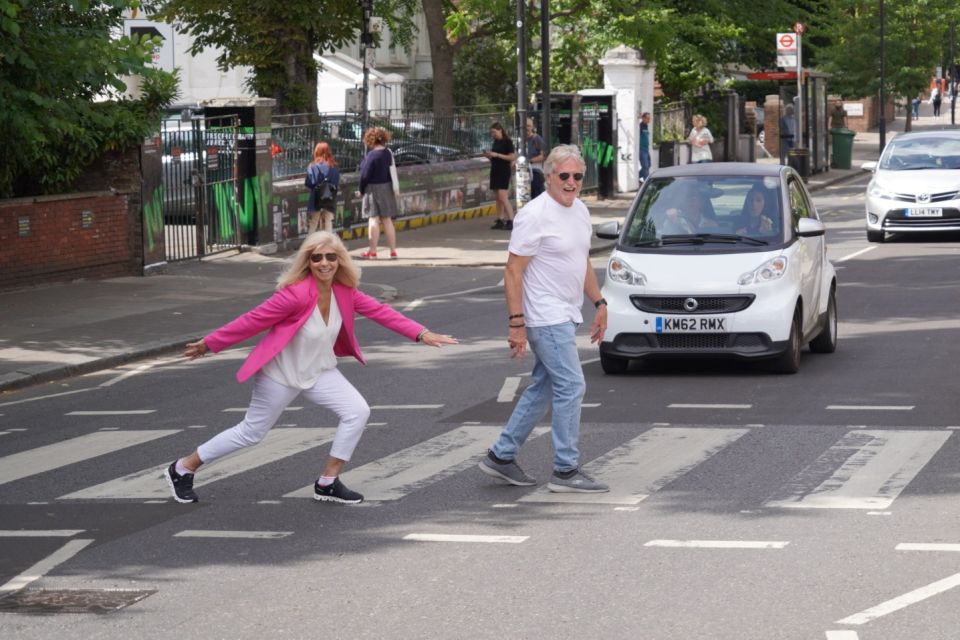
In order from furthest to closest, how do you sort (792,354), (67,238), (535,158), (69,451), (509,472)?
1. (535,158)
2. (67,238)
3. (792,354)
4. (69,451)
5. (509,472)

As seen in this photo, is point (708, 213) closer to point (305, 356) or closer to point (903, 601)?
point (305, 356)

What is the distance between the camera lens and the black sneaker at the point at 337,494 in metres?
8.67

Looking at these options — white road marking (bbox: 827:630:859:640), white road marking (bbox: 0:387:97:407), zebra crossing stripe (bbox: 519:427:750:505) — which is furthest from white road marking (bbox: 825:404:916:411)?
white road marking (bbox: 0:387:97:407)

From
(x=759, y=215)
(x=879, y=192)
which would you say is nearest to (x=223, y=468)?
(x=759, y=215)

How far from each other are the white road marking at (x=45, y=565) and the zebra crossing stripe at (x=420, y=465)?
4.42 feet

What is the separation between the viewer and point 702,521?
26.2ft

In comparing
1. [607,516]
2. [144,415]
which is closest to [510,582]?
[607,516]

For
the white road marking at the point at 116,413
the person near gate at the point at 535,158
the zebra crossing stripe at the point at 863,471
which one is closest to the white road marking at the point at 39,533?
the zebra crossing stripe at the point at 863,471

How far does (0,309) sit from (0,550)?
11.1 meters

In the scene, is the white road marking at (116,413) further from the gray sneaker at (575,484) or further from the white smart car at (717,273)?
the gray sneaker at (575,484)

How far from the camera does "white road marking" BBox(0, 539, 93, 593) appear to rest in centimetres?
723

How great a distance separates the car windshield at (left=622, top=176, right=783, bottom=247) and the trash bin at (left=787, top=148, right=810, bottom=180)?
2849 centimetres

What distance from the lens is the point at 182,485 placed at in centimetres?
882

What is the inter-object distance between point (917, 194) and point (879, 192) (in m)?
0.62
